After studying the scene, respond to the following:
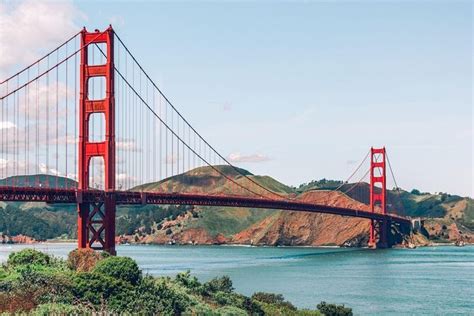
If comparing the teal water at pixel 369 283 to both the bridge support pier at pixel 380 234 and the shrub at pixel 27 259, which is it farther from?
the bridge support pier at pixel 380 234

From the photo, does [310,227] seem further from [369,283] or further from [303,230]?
[369,283]

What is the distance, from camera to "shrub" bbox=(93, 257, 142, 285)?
33.7 m

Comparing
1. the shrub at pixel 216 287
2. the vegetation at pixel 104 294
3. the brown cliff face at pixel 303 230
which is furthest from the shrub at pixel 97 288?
the brown cliff face at pixel 303 230

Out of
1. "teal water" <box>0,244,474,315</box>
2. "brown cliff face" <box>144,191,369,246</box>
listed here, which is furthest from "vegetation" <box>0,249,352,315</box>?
"brown cliff face" <box>144,191,369,246</box>

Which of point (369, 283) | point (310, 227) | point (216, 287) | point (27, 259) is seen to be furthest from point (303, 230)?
point (27, 259)

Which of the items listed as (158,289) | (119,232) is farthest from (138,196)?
(119,232)

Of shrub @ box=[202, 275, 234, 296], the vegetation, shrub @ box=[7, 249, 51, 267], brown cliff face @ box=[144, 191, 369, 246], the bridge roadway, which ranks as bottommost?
brown cliff face @ box=[144, 191, 369, 246]

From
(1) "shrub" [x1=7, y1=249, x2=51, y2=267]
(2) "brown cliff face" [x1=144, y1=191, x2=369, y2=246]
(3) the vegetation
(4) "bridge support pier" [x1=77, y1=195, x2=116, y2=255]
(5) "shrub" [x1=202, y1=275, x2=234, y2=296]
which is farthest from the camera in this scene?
(2) "brown cliff face" [x1=144, y1=191, x2=369, y2=246]

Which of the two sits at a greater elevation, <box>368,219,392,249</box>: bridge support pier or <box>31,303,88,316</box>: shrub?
<box>31,303,88,316</box>: shrub

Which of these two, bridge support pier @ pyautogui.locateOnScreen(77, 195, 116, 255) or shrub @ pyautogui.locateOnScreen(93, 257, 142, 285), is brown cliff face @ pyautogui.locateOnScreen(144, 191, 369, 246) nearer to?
bridge support pier @ pyautogui.locateOnScreen(77, 195, 116, 255)

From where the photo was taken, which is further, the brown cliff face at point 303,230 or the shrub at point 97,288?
the brown cliff face at point 303,230

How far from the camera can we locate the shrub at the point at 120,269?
33688 mm

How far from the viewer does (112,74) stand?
191 ft

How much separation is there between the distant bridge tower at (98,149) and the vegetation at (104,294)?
700 inches
